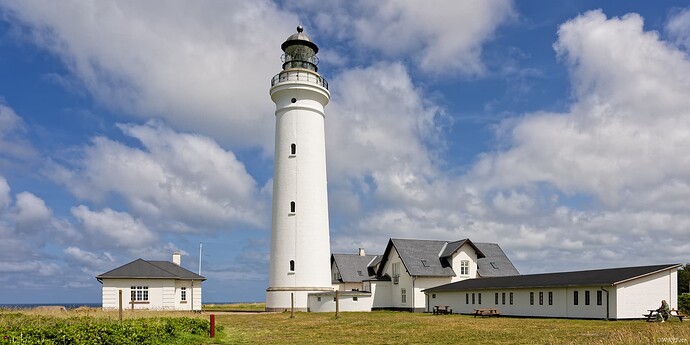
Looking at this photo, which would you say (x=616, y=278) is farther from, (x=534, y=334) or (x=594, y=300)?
(x=534, y=334)

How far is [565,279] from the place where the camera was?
34.3 meters

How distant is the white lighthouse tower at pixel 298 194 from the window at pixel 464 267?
11442 millimetres

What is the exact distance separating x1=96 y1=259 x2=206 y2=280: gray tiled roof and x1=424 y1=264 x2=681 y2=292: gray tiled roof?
1863 cm

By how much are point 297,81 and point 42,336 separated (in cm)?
3035

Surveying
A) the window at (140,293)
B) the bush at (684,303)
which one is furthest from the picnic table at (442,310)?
the window at (140,293)

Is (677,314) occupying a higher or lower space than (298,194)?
lower

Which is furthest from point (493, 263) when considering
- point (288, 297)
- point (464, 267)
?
point (288, 297)

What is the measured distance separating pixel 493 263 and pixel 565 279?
15604 millimetres

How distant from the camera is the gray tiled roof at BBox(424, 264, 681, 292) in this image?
30.8 m

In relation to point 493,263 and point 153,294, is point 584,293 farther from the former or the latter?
point 153,294

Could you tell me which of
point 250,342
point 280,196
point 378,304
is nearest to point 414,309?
point 378,304

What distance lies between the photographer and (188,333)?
20312 millimetres

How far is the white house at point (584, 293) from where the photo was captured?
30.3 m

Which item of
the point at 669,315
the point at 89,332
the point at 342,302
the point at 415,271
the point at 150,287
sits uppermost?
the point at 89,332
